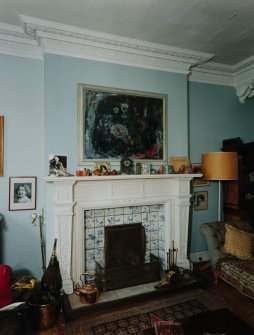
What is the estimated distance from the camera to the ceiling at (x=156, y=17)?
2420 mm

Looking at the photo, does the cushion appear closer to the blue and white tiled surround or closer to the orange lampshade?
the orange lampshade

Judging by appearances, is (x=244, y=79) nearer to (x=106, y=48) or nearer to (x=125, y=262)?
(x=106, y=48)

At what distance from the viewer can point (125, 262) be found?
3.08 metres

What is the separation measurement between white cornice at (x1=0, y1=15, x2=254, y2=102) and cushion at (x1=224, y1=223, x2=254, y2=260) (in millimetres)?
2374

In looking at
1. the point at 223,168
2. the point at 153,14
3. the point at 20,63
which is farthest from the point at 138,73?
the point at 223,168

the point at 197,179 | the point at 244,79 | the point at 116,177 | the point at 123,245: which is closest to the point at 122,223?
the point at 123,245

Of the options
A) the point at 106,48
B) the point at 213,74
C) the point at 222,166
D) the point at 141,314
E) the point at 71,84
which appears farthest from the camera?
the point at 213,74

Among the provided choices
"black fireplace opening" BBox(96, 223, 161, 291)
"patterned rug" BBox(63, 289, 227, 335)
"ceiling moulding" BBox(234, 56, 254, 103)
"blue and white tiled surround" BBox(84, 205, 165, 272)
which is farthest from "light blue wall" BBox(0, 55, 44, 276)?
"ceiling moulding" BBox(234, 56, 254, 103)

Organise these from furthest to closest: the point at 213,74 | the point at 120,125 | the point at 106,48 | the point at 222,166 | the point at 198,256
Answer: the point at 213,74 < the point at 198,256 < the point at 222,166 < the point at 120,125 < the point at 106,48

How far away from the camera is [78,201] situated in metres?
2.88

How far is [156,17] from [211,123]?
200 cm

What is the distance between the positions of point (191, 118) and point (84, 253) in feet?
8.57

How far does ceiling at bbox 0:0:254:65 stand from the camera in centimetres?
242

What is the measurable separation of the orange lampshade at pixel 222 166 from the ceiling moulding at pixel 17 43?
2.74 m
